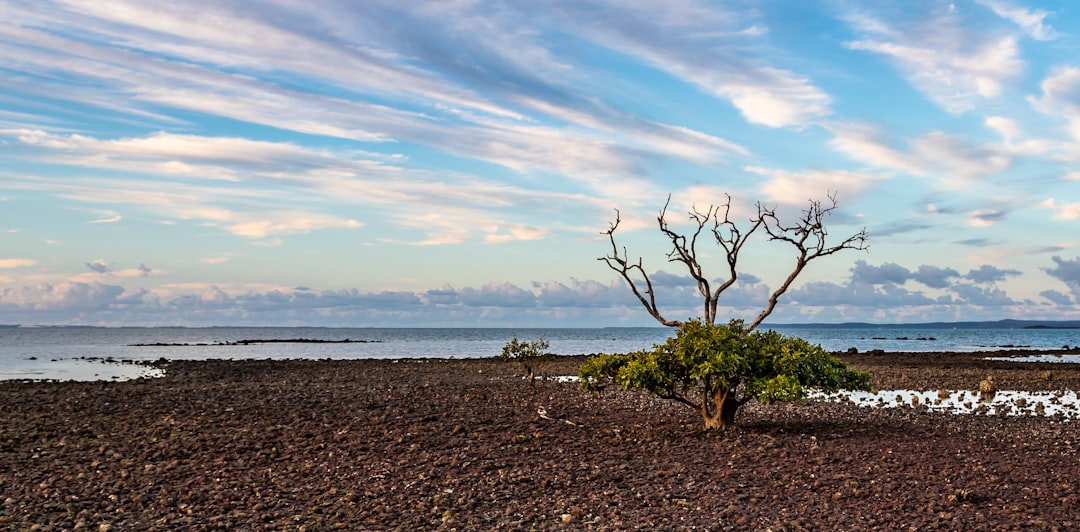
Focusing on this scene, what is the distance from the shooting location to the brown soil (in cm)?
1202

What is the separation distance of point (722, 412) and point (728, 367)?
1974 mm

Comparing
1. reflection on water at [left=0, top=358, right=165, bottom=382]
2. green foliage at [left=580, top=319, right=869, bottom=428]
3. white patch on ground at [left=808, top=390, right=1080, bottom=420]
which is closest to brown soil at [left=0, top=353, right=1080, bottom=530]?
green foliage at [left=580, top=319, right=869, bottom=428]

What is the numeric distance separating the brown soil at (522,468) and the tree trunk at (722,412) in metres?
0.56

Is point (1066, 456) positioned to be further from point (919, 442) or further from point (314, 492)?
point (314, 492)

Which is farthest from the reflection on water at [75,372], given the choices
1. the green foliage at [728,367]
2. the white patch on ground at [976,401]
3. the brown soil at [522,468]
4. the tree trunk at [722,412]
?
the white patch on ground at [976,401]

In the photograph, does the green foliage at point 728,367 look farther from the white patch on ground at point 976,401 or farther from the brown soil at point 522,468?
the white patch on ground at point 976,401

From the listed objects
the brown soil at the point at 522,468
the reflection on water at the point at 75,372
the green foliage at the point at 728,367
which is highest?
the green foliage at the point at 728,367

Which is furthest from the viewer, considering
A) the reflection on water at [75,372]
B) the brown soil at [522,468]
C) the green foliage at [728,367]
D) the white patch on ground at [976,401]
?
the reflection on water at [75,372]

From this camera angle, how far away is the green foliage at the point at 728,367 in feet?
59.8

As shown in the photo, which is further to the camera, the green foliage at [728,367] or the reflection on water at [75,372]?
the reflection on water at [75,372]

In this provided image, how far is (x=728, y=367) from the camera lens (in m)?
18.1

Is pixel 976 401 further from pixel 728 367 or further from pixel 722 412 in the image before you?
pixel 728 367

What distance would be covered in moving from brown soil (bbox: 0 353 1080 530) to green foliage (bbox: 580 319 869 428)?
3.35 ft

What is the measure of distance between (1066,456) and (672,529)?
10.0 metres
